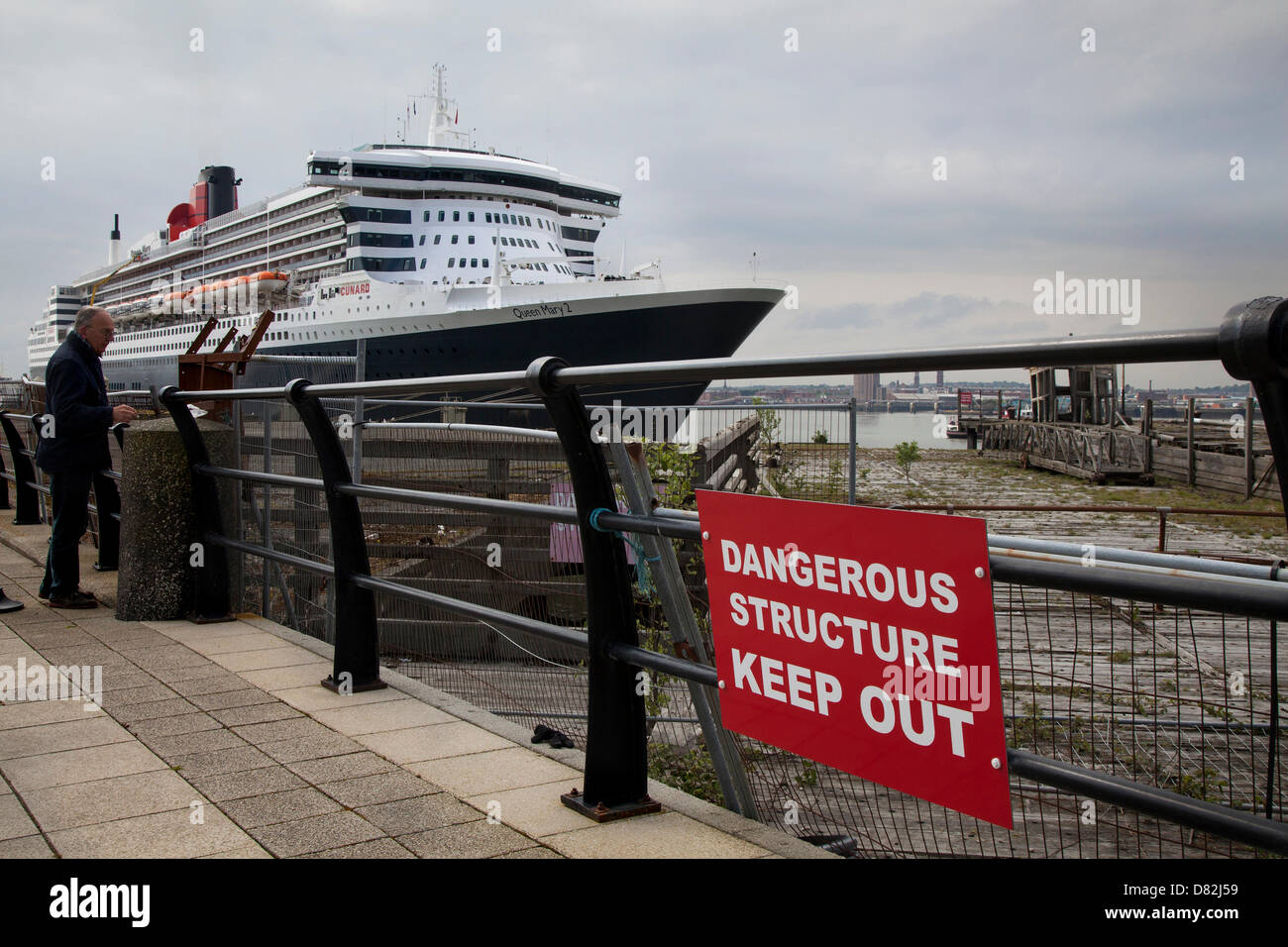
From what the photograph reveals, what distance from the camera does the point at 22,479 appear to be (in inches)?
419

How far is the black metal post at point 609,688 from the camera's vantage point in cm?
319

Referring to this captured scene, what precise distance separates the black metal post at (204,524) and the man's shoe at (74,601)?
2.68ft

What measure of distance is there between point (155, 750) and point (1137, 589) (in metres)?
3.37

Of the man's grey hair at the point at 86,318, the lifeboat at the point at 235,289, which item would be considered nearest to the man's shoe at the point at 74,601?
the man's grey hair at the point at 86,318

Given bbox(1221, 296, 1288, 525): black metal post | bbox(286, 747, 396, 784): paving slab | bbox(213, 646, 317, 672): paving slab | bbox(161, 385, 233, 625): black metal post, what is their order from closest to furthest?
bbox(1221, 296, 1288, 525): black metal post → bbox(286, 747, 396, 784): paving slab → bbox(213, 646, 317, 672): paving slab → bbox(161, 385, 233, 625): black metal post

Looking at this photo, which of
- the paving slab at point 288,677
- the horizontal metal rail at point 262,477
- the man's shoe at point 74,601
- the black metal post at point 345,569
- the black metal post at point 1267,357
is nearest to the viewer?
the black metal post at point 1267,357

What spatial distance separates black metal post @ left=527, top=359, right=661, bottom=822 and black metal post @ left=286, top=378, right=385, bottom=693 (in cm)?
173

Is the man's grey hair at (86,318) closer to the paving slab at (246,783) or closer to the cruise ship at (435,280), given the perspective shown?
the paving slab at (246,783)

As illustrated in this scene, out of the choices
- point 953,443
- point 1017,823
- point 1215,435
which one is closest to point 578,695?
point 1017,823

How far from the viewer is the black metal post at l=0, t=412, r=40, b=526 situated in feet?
35.0

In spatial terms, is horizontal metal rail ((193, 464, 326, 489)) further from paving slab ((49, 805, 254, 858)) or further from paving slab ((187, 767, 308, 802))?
paving slab ((49, 805, 254, 858))

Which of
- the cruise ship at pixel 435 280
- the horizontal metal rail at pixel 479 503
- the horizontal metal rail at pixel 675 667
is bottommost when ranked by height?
the horizontal metal rail at pixel 675 667

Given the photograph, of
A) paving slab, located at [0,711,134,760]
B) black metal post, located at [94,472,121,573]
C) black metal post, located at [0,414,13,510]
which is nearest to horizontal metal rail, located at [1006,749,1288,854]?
paving slab, located at [0,711,134,760]
